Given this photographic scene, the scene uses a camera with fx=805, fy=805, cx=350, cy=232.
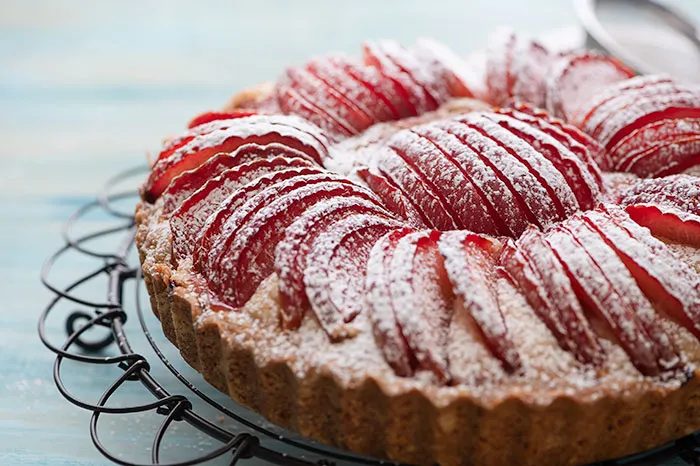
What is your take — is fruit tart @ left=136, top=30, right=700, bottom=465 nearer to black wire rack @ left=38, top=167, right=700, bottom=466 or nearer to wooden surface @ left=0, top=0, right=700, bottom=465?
black wire rack @ left=38, top=167, right=700, bottom=466

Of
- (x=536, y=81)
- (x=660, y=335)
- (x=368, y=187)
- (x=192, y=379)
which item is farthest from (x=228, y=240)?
(x=536, y=81)

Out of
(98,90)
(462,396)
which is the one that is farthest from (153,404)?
(98,90)

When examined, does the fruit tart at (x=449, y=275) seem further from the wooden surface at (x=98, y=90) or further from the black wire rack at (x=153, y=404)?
the wooden surface at (x=98, y=90)

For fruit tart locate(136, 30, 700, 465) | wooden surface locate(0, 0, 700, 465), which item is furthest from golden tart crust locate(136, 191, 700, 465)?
wooden surface locate(0, 0, 700, 465)

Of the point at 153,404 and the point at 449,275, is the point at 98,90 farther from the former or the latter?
the point at 449,275

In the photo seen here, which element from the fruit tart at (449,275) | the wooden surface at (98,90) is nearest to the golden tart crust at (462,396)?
the fruit tart at (449,275)

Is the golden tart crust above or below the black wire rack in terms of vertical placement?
above

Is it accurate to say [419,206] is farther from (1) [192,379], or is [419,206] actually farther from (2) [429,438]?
(1) [192,379]
